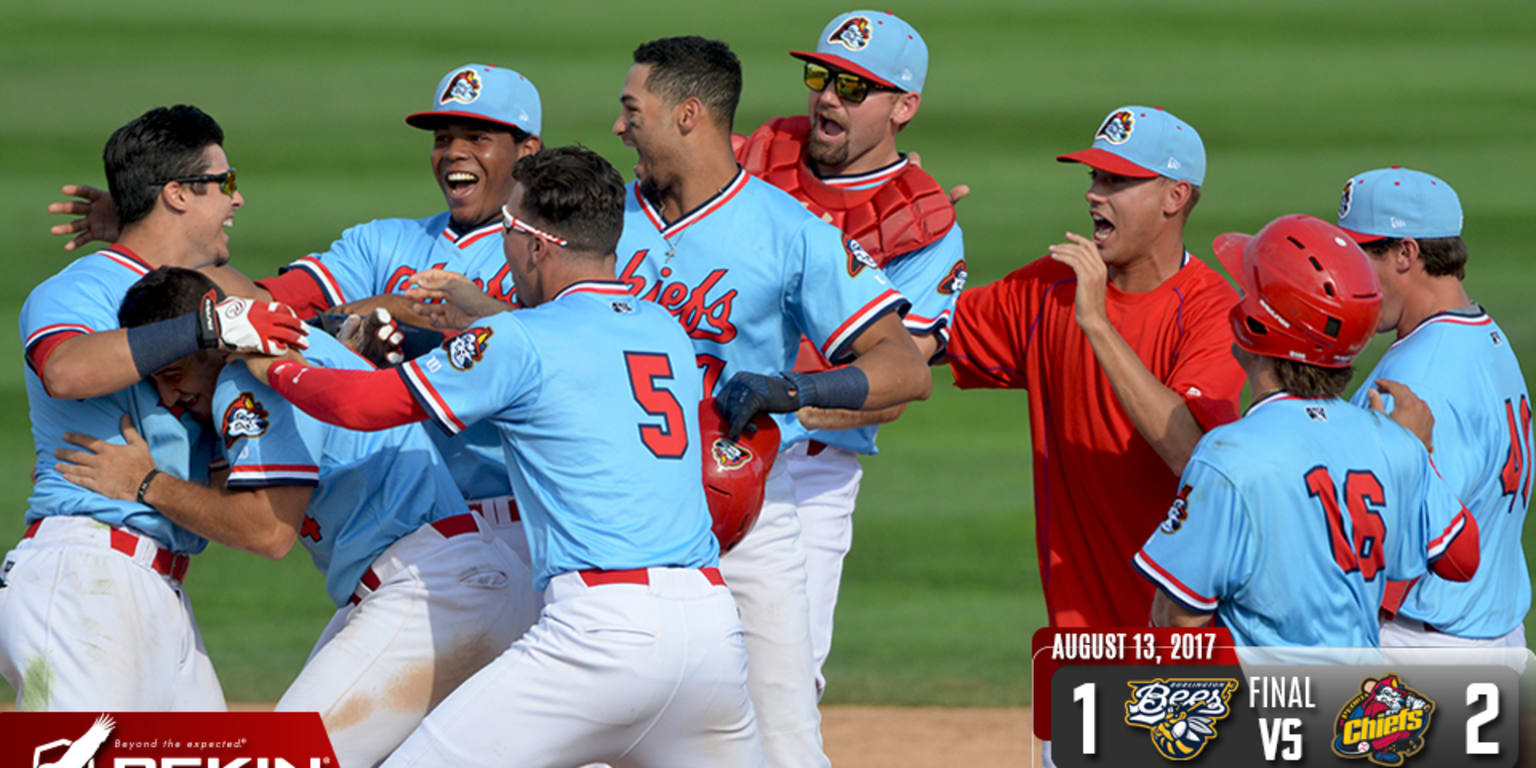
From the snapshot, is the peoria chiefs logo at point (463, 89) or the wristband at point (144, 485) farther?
the peoria chiefs logo at point (463, 89)

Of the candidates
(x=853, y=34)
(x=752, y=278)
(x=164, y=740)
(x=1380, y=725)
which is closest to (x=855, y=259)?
(x=752, y=278)

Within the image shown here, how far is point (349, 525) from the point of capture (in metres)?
3.55

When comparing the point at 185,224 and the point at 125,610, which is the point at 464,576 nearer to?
the point at 125,610

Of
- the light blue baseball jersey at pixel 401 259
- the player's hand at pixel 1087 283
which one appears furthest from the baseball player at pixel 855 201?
the light blue baseball jersey at pixel 401 259

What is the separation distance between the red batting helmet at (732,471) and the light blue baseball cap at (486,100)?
1.26m

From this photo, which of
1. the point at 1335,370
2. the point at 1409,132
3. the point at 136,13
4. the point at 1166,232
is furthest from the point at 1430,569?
the point at 136,13

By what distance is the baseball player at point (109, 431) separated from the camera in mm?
3254

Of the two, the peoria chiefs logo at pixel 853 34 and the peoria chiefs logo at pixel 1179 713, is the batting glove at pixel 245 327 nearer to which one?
the peoria chiefs logo at pixel 1179 713

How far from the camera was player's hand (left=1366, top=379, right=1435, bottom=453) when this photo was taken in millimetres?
3455

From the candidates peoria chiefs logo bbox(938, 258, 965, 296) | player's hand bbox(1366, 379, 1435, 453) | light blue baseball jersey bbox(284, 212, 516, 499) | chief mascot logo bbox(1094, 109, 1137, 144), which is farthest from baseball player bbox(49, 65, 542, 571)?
player's hand bbox(1366, 379, 1435, 453)

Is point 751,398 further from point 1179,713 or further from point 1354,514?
point 1354,514

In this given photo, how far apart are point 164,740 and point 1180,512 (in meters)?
2.13

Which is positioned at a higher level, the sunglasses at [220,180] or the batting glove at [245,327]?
the sunglasses at [220,180]

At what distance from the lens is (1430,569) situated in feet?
11.1
